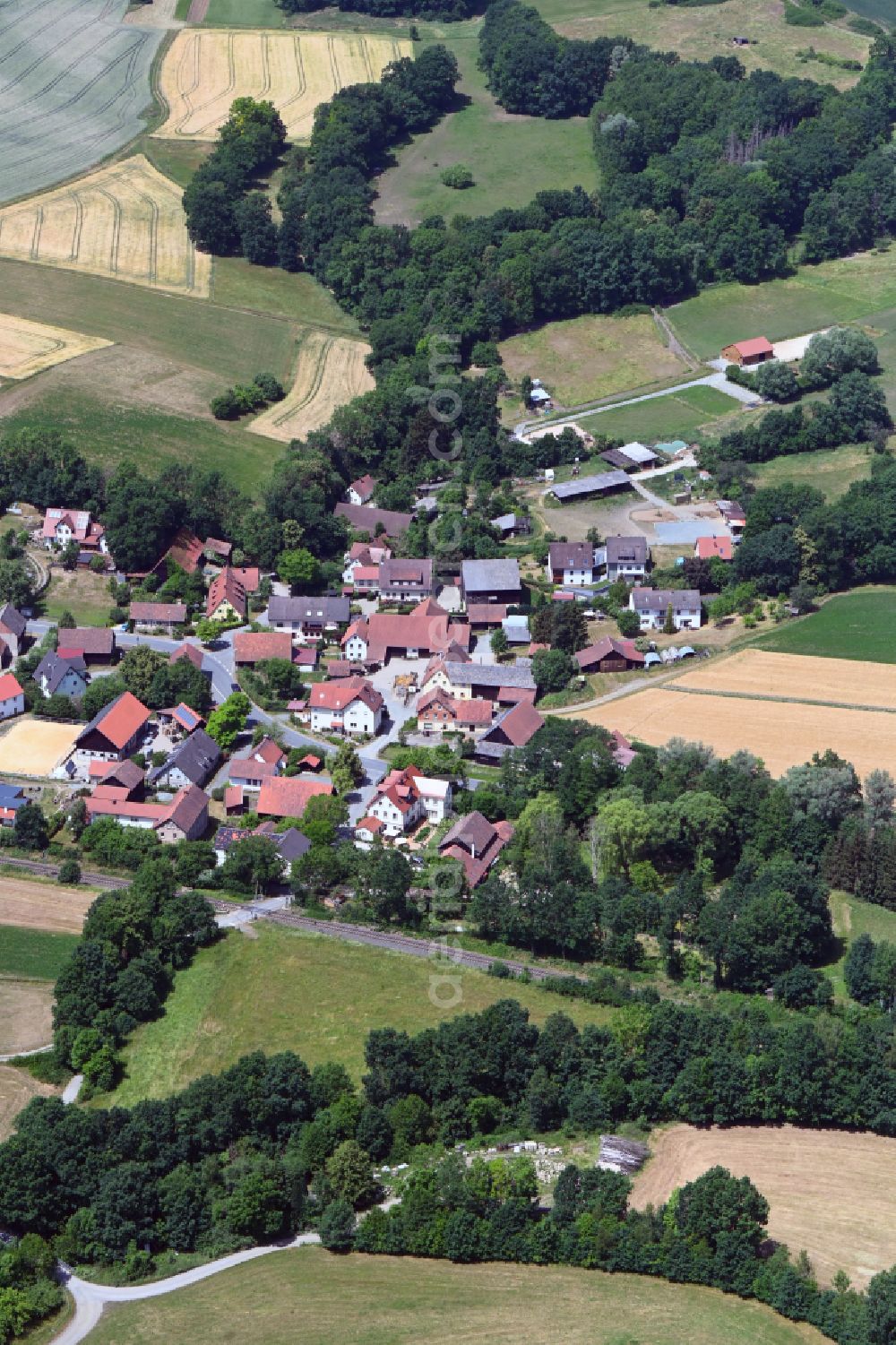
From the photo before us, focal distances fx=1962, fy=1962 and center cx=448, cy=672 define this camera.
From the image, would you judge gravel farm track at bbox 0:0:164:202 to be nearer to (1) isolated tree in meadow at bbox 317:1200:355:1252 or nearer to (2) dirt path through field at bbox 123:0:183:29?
(2) dirt path through field at bbox 123:0:183:29

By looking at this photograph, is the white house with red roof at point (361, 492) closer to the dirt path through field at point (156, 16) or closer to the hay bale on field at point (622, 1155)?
the hay bale on field at point (622, 1155)

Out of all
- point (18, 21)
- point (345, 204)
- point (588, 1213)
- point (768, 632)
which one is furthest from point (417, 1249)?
point (18, 21)

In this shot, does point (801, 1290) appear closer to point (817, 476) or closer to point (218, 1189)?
point (218, 1189)

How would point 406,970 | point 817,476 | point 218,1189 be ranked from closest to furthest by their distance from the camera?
point 218,1189 → point 406,970 → point 817,476

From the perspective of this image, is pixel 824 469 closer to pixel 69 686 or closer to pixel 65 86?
pixel 69 686

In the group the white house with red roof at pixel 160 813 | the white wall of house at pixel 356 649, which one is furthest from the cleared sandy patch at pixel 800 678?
the white house with red roof at pixel 160 813
